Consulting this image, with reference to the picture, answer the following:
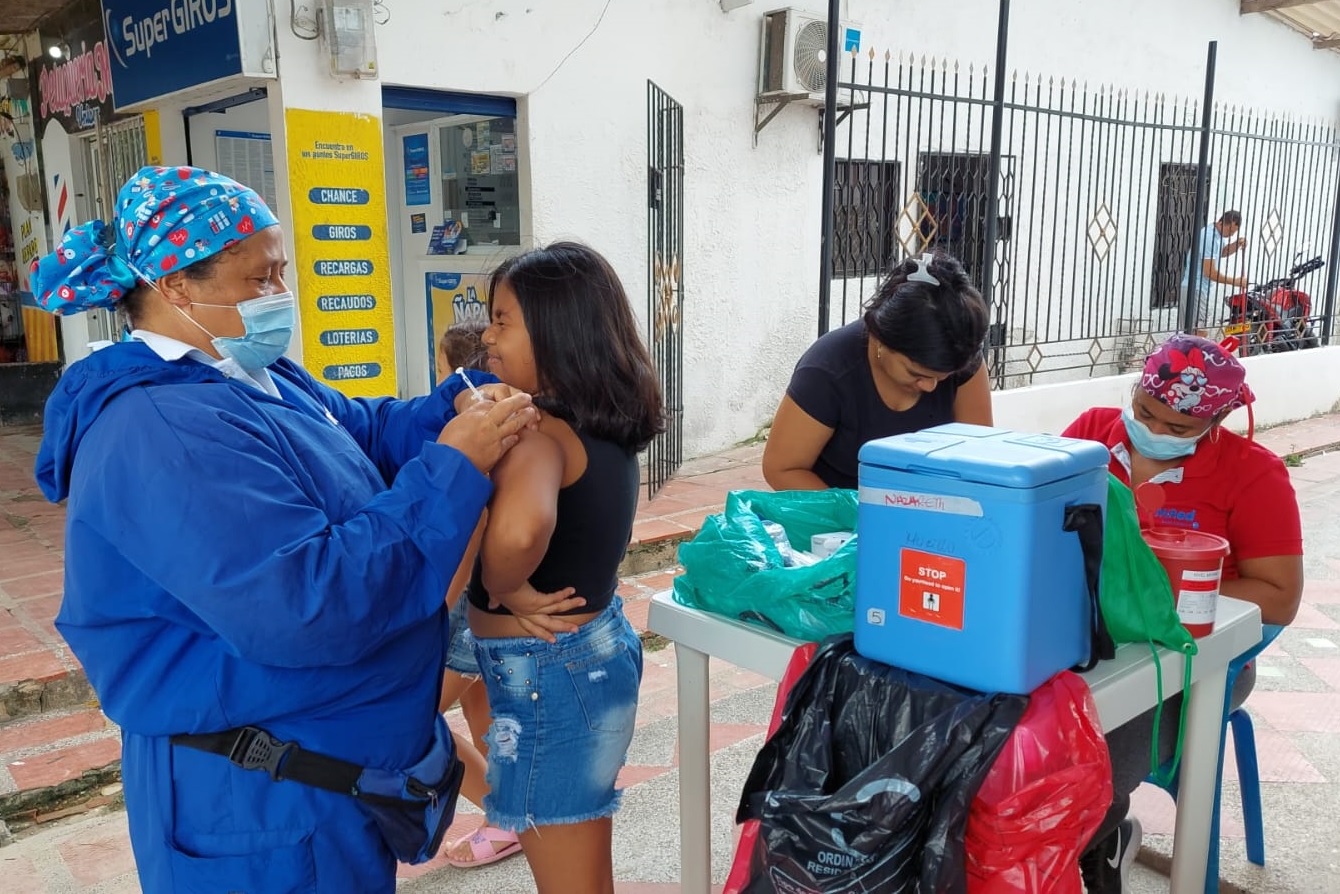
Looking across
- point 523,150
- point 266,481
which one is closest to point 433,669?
point 266,481

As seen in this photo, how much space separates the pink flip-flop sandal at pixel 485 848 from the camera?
8.82 feet

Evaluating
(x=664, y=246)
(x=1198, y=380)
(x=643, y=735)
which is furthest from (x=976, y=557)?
(x=664, y=246)

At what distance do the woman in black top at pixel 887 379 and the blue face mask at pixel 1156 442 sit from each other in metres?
0.40

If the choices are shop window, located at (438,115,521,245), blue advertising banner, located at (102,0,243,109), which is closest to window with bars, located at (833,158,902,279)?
shop window, located at (438,115,521,245)

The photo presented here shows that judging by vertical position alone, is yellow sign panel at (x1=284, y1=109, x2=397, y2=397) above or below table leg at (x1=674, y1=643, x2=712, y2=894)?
above

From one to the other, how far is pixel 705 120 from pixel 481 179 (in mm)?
1438

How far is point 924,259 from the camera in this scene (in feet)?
8.74

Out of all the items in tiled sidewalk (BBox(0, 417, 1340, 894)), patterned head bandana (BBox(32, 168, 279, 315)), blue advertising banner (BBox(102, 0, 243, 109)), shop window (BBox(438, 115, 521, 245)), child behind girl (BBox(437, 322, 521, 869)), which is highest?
blue advertising banner (BBox(102, 0, 243, 109))

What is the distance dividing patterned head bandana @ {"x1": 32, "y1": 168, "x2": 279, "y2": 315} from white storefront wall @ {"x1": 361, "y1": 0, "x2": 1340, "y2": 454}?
11.9 ft

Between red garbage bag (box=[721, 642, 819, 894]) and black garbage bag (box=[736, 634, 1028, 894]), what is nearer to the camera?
black garbage bag (box=[736, 634, 1028, 894])

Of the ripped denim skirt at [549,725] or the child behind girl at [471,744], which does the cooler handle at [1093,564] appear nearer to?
the ripped denim skirt at [549,725]

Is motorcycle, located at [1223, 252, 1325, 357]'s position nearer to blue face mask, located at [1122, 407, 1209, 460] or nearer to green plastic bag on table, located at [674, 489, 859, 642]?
blue face mask, located at [1122, 407, 1209, 460]

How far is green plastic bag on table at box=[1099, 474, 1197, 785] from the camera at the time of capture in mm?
1657

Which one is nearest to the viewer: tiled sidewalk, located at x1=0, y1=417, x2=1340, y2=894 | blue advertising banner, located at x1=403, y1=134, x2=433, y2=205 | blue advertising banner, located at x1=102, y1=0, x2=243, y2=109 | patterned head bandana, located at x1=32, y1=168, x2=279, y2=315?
patterned head bandana, located at x1=32, y1=168, x2=279, y2=315
